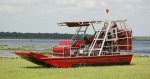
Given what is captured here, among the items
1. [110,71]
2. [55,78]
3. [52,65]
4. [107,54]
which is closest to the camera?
[55,78]

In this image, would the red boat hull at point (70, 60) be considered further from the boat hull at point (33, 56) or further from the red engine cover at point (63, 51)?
the red engine cover at point (63, 51)

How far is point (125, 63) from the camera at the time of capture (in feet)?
102

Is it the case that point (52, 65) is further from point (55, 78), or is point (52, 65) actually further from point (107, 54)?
point (55, 78)

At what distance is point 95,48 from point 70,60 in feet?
7.46

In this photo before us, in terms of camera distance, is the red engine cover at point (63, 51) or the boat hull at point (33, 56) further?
the red engine cover at point (63, 51)

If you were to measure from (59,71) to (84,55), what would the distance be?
435 cm

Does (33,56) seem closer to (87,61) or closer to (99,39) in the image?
(87,61)

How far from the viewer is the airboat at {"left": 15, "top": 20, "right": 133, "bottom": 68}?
29.1 m

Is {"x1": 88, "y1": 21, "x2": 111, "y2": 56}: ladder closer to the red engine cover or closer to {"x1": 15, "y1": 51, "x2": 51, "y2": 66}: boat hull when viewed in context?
the red engine cover

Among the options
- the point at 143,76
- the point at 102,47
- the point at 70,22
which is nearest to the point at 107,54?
the point at 102,47

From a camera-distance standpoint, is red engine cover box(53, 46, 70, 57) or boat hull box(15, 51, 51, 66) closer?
boat hull box(15, 51, 51, 66)

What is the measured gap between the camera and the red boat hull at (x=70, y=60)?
28.5 metres

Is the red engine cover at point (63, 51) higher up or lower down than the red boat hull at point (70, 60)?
higher up

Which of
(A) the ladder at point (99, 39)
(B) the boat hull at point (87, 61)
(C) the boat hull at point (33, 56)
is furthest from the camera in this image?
(A) the ladder at point (99, 39)
